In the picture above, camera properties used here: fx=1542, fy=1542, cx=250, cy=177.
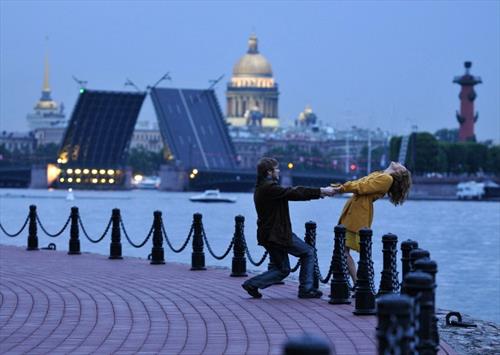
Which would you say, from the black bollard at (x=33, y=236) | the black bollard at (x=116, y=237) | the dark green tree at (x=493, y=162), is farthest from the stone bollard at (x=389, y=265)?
the dark green tree at (x=493, y=162)

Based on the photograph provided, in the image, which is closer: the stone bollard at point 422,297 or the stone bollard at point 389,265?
the stone bollard at point 422,297

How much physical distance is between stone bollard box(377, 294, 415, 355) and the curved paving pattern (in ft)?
10.2

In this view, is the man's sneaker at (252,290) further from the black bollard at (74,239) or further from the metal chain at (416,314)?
the black bollard at (74,239)

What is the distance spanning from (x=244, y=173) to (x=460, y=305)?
107 meters

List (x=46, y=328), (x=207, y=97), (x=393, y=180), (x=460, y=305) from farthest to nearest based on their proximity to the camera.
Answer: (x=207, y=97)
(x=460, y=305)
(x=393, y=180)
(x=46, y=328)

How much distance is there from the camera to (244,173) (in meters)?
130

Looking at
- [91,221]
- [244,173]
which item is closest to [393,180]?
[91,221]

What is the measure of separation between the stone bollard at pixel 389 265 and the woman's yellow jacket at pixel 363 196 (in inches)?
44.7

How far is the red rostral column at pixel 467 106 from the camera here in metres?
146

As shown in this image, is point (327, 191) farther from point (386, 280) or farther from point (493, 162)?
point (493, 162)

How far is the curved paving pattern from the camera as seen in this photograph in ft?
33.6

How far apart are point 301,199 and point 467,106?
5343 inches

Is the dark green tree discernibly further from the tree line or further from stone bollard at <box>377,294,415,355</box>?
stone bollard at <box>377,294,415,355</box>

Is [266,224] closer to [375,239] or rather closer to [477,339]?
[477,339]
